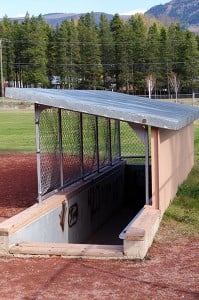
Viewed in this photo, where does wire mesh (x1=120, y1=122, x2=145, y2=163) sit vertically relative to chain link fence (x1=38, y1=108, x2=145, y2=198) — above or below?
below

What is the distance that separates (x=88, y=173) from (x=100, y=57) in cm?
8367

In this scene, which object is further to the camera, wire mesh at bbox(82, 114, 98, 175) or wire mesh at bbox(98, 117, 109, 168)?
wire mesh at bbox(98, 117, 109, 168)

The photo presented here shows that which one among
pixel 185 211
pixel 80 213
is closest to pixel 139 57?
pixel 80 213

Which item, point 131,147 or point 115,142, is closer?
point 115,142

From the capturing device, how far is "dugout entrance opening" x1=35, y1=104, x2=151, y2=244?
1052 cm

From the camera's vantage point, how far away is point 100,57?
9562cm

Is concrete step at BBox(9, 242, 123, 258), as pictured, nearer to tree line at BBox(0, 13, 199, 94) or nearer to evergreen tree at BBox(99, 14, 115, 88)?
tree line at BBox(0, 13, 199, 94)

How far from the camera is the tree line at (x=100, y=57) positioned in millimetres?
91250

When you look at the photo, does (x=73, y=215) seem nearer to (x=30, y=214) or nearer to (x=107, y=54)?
(x=30, y=214)

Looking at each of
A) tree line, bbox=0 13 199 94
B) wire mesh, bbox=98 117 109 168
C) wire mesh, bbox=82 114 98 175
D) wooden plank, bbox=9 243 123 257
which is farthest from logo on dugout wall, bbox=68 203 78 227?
tree line, bbox=0 13 199 94

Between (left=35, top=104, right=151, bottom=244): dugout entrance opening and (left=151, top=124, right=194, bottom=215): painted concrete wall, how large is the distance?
0.16 m

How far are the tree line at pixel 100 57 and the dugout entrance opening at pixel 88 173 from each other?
72.9 m

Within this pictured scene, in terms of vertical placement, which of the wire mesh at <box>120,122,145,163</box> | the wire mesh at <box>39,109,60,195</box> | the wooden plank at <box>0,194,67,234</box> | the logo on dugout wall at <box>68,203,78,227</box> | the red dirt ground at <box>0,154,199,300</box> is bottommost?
the wire mesh at <box>120,122,145,163</box>

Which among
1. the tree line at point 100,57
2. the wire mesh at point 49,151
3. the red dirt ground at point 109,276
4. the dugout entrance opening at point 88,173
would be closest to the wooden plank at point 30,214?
the dugout entrance opening at point 88,173
